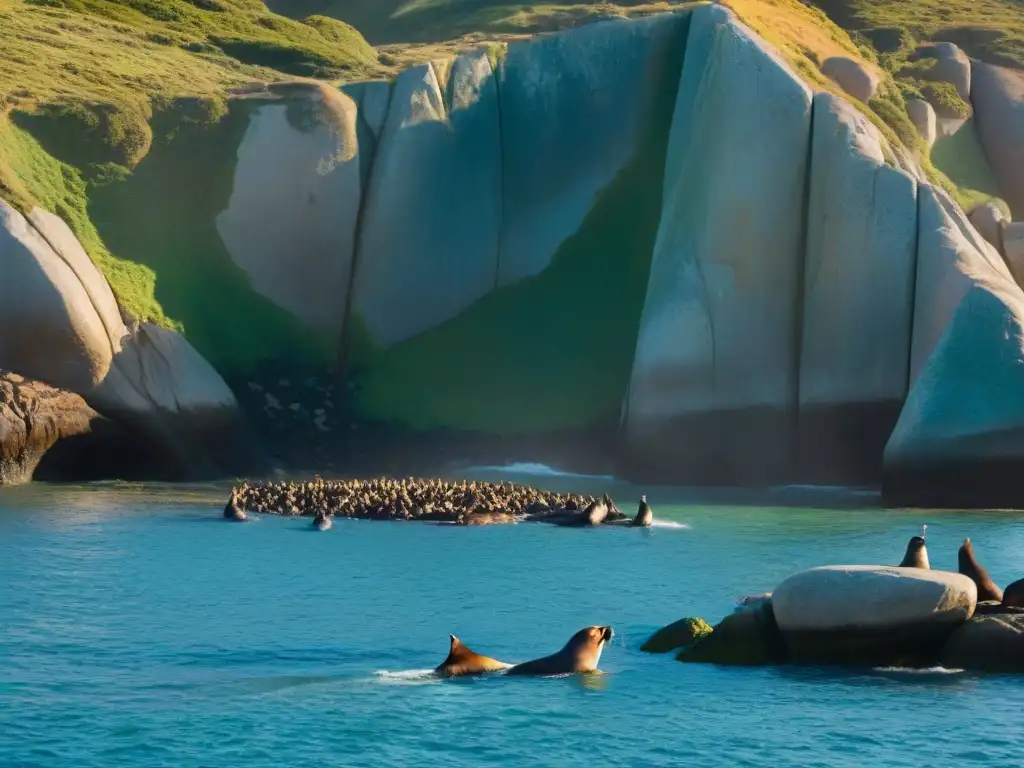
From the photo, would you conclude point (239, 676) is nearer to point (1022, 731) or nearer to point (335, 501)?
point (1022, 731)

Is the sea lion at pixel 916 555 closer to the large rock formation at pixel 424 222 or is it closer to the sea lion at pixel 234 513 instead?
the sea lion at pixel 234 513

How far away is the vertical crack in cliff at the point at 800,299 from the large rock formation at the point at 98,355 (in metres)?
17.9

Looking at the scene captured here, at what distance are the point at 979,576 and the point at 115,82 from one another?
4598 cm

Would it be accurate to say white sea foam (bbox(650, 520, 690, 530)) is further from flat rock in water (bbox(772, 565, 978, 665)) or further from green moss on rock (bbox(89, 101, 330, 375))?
green moss on rock (bbox(89, 101, 330, 375))

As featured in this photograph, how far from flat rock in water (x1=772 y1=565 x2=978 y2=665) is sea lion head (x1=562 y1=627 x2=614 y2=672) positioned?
2534mm

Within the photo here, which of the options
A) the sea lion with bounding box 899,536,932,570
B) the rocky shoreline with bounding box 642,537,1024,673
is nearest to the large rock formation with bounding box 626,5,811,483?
the sea lion with bounding box 899,536,932,570

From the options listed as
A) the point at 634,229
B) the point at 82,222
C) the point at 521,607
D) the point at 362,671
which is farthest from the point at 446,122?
the point at 362,671

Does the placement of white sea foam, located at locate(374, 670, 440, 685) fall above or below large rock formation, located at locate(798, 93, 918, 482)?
below

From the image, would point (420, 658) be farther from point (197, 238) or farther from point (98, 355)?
point (197, 238)

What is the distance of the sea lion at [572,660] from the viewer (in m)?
20.4

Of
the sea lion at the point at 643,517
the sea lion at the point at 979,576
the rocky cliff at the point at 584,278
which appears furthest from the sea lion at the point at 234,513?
the sea lion at the point at 979,576

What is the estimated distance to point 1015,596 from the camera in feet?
71.8

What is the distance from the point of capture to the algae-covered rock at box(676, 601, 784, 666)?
70.0 feet

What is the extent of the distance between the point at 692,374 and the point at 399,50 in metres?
39.2
